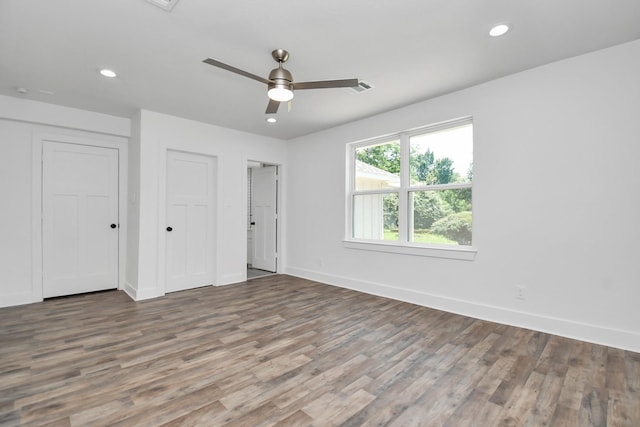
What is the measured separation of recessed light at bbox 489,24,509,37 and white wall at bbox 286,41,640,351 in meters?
0.93

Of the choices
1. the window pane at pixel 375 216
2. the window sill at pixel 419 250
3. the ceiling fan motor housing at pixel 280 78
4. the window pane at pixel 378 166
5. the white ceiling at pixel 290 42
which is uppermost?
the white ceiling at pixel 290 42

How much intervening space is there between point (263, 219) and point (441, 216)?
3.53 metres

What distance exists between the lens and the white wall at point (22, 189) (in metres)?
3.74

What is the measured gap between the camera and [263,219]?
19.9ft

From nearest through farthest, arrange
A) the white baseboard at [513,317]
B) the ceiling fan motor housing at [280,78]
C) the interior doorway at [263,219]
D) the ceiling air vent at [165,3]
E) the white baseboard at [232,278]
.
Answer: the ceiling air vent at [165,3] → the ceiling fan motor housing at [280,78] → the white baseboard at [513,317] → the white baseboard at [232,278] → the interior doorway at [263,219]

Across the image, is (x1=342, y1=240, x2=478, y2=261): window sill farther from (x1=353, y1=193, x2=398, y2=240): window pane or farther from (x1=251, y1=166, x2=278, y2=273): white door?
(x1=251, y1=166, x2=278, y2=273): white door

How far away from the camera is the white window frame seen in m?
3.62

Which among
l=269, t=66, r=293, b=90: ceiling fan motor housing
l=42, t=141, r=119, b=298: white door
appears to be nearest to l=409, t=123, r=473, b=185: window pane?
l=269, t=66, r=293, b=90: ceiling fan motor housing

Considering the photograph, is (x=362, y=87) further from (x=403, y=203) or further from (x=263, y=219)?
(x=263, y=219)

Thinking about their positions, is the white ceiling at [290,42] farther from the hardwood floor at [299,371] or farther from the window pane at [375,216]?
the hardwood floor at [299,371]

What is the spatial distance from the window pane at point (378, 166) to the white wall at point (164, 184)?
1751 mm

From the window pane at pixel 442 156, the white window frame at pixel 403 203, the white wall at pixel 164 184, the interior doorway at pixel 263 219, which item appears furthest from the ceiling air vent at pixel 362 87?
the interior doorway at pixel 263 219

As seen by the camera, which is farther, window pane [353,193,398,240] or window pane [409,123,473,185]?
window pane [353,193,398,240]

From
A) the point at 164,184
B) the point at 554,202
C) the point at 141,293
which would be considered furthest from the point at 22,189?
the point at 554,202
